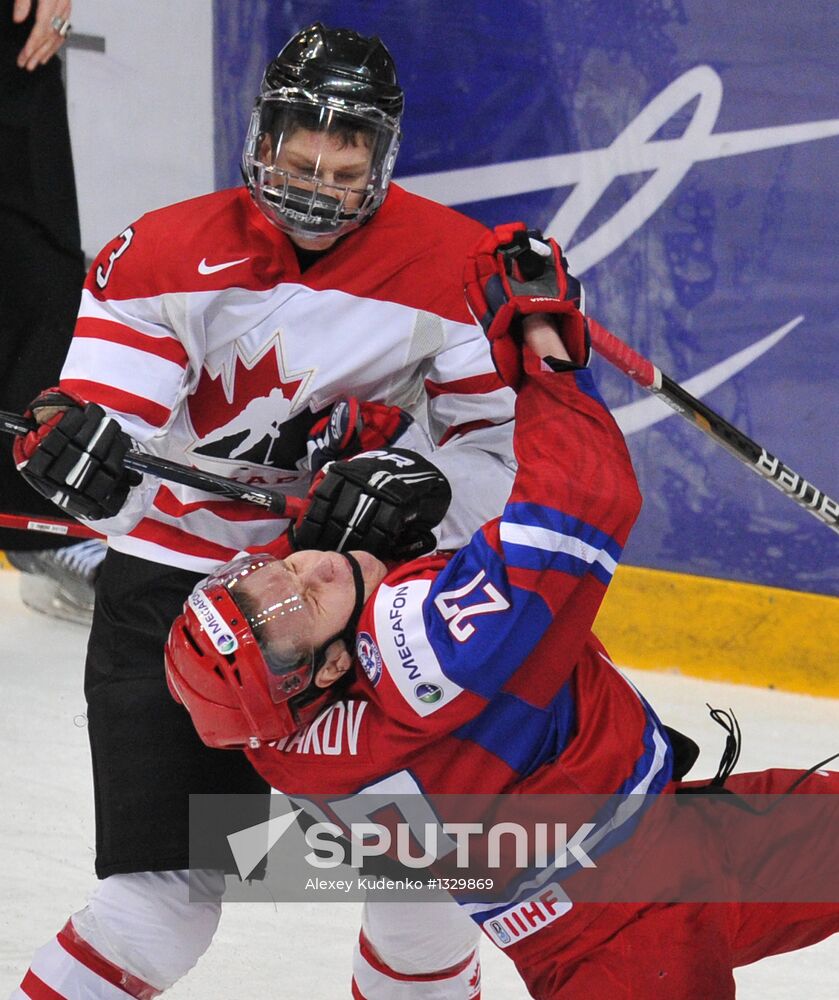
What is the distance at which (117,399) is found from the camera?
1799mm

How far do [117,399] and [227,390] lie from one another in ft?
0.44

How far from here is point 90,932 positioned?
1.65 m

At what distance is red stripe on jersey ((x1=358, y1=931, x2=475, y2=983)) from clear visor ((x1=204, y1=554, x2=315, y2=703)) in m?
0.55

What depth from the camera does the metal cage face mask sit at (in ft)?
5.77

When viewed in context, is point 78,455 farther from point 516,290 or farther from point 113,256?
point 516,290

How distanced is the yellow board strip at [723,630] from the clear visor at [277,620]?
6.29ft

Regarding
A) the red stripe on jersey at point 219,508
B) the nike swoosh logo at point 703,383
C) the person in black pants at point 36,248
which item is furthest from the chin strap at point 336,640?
the person in black pants at point 36,248

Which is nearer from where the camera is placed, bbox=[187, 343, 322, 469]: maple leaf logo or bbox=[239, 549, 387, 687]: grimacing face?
bbox=[239, 549, 387, 687]: grimacing face

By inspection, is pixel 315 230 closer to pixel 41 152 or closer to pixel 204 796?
pixel 204 796

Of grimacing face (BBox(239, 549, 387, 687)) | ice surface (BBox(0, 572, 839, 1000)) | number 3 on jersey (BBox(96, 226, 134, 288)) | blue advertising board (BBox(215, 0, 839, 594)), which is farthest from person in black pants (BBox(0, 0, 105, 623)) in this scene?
grimacing face (BBox(239, 549, 387, 687))

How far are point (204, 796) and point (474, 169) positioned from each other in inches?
86.2

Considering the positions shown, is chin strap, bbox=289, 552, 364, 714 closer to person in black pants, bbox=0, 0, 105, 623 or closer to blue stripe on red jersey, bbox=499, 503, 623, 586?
blue stripe on red jersey, bbox=499, 503, 623, 586

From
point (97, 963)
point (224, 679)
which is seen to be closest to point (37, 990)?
point (97, 963)

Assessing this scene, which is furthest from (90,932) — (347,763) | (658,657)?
(658,657)
